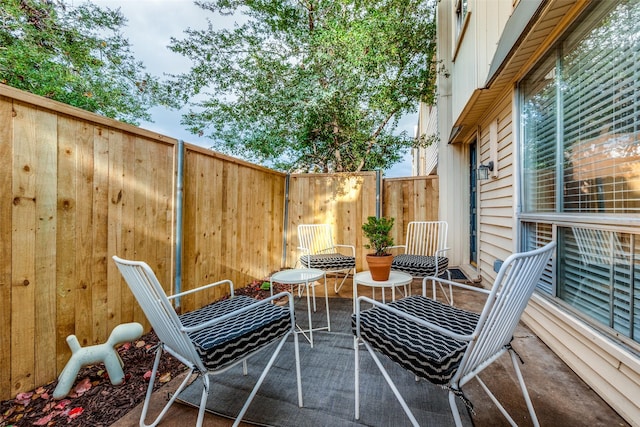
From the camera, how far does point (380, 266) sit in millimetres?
2203

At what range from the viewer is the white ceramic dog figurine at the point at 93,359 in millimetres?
1540

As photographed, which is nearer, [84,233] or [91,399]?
[91,399]

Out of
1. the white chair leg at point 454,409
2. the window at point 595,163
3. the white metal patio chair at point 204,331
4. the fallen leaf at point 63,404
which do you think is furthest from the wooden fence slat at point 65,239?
the window at point 595,163

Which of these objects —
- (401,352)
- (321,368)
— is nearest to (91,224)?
(321,368)

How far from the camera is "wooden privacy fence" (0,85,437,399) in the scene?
1472mm

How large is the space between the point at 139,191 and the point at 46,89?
135 inches

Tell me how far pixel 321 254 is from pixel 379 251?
4.25ft

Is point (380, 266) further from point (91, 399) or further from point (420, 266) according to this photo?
point (91, 399)

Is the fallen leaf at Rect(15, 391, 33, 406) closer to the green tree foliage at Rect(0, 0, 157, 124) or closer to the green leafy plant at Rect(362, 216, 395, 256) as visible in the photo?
the green leafy plant at Rect(362, 216, 395, 256)

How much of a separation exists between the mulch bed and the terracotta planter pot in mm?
1578

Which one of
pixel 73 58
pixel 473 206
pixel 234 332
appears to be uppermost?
pixel 73 58

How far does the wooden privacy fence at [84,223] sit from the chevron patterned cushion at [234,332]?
85 cm

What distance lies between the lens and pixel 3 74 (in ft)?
11.6

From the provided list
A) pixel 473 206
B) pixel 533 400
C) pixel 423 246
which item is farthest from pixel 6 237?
pixel 473 206
